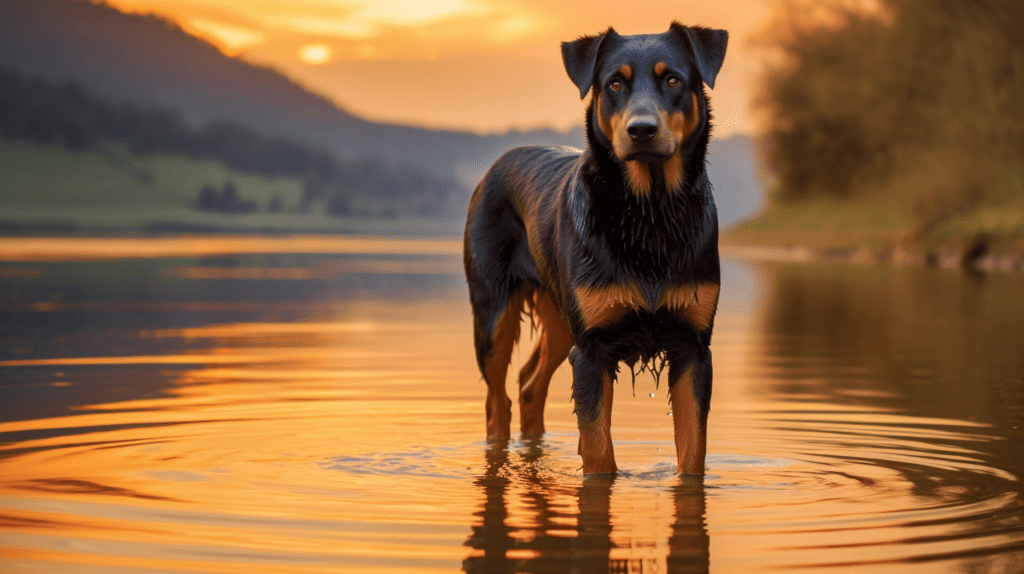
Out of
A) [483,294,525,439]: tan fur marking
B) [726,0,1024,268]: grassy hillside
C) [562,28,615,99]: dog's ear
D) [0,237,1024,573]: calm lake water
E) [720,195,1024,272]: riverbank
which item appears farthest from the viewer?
[726,0,1024,268]: grassy hillside

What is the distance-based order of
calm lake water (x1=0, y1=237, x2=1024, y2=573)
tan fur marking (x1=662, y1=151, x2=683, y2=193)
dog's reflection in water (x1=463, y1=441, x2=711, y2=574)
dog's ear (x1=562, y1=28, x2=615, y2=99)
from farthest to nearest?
dog's ear (x1=562, y1=28, x2=615, y2=99) < tan fur marking (x1=662, y1=151, x2=683, y2=193) < calm lake water (x1=0, y1=237, x2=1024, y2=573) < dog's reflection in water (x1=463, y1=441, x2=711, y2=574)

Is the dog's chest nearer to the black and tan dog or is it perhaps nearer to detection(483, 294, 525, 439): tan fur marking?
the black and tan dog

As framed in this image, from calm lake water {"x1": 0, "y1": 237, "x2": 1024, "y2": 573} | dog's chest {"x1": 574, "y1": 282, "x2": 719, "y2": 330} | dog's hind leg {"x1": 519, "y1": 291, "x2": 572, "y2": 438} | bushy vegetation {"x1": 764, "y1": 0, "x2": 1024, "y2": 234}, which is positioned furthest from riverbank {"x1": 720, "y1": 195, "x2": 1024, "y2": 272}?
dog's chest {"x1": 574, "y1": 282, "x2": 719, "y2": 330}

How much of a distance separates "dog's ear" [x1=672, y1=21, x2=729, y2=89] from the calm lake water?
1940mm

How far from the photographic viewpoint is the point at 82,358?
12.5 m

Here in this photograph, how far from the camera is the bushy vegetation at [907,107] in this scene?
38125mm

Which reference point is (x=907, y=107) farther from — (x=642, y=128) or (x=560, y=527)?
(x=560, y=527)

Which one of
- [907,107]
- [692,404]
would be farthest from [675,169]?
[907,107]

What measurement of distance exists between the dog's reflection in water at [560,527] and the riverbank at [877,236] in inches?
1104

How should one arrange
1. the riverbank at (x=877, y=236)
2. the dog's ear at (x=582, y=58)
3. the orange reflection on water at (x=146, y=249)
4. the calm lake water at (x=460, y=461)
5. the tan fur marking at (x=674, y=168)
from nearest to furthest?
the calm lake water at (x=460, y=461) < the tan fur marking at (x=674, y=168) < the dog's ear at (x=582, y=58) < the riverbank at (x=877, y=236) < the orange reflection on water at (x=146, y=249)

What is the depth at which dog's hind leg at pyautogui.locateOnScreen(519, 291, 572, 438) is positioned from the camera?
8.35m

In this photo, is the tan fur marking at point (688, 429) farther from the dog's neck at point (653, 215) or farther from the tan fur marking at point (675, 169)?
the tan fur marking at point (675, 169)

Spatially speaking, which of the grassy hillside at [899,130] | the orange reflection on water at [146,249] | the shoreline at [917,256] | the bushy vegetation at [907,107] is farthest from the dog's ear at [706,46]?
the orange reflection on water at [146,249]

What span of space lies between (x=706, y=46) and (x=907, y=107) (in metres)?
50.7
